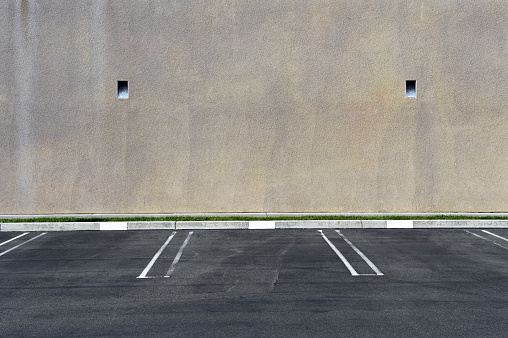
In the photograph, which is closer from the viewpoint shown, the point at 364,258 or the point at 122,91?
the point at 364,258

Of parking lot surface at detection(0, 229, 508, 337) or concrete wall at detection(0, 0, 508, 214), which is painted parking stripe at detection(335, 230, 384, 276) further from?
concrete wall at detection(0, 0, 508, 214)

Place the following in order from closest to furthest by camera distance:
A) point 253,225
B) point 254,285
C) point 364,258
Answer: point 254,285 < point 364,258 < point 253,225

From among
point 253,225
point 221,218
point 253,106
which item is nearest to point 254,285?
point 253,225

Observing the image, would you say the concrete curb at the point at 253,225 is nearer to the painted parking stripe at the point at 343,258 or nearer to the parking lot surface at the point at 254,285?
the parking lot surface at the point at 254,285

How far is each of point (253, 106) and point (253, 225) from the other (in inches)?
143

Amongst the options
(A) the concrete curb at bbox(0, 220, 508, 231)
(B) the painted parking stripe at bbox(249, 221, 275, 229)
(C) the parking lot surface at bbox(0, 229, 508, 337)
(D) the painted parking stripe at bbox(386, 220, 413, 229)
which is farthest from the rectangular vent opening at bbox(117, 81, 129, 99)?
(D) the painted parking stripe at bbox(386, 220, 413, 229)

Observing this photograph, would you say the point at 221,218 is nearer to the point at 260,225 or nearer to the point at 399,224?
the point at 260,225

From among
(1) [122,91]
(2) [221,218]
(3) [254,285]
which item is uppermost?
(1) [122,91]

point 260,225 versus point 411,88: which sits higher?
point 411,88

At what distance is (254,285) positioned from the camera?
7.27 meters

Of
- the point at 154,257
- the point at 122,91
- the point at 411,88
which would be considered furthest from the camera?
the point at 411,88

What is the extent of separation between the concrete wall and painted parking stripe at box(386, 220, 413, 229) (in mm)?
1616

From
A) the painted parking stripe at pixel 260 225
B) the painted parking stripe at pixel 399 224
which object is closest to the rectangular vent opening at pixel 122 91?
the painted parking stripe at pixel 260 225

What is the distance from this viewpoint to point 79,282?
7480 mm
